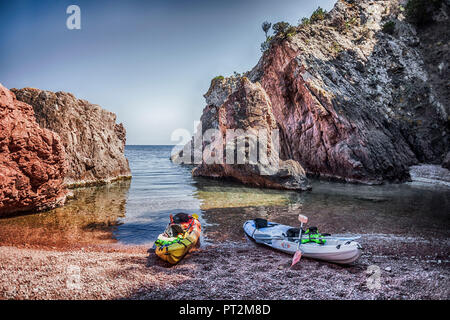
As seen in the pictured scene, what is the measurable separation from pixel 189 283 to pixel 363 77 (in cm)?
4139

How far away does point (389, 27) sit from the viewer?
4259cm

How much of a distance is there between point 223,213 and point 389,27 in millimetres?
48756

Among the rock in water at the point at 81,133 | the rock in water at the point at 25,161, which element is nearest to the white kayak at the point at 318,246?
the rock in water at the point at 25,161

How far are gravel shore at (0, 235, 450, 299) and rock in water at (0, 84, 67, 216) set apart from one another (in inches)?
192

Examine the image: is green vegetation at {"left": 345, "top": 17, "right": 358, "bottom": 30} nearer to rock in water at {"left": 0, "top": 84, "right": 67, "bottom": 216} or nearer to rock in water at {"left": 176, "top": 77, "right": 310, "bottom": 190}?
rock in water at {"left": 176, "top": 77, "right": 310, "bottom": 190}

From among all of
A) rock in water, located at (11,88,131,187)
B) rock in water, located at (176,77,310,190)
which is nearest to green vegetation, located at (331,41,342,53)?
rock in water, located at (176,77,310,190)

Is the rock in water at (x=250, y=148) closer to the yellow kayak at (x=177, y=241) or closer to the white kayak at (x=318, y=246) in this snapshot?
the white kayak at (x=318, y=246)

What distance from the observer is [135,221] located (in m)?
13.4

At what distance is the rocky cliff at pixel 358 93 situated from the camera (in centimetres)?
2830

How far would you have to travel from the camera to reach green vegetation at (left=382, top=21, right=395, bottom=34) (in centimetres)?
4250

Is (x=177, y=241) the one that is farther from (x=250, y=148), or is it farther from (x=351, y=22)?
(x=351, y=22)
